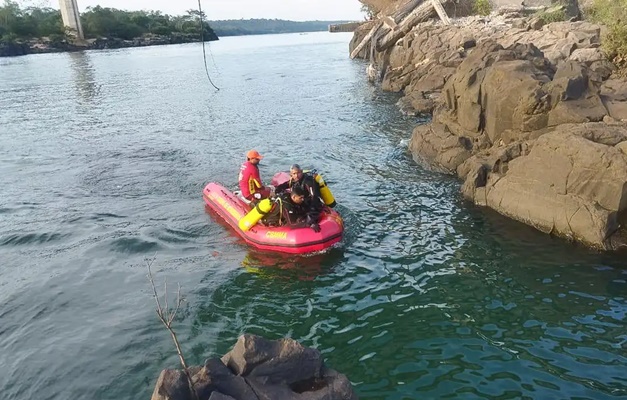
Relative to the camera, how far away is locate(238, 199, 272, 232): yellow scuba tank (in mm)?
12094

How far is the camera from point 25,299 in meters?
10.8

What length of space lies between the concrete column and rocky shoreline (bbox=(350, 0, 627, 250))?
87770mm

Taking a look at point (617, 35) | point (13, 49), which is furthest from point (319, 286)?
point (13, 49)

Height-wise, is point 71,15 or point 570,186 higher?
point 71,15

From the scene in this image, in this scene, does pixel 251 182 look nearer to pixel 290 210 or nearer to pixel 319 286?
pixel 290 210

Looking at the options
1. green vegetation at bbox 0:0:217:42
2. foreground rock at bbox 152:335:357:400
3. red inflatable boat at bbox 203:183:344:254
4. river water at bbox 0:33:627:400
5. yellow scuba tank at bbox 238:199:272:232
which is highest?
green vegetation at bbox 0:0:217:42

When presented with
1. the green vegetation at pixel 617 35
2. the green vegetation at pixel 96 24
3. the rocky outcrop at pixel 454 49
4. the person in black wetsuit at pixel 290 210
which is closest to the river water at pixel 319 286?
the person in black wetsuit at pixel 290 210

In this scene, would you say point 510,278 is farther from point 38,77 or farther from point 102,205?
point 38,77

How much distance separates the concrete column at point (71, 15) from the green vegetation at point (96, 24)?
1683 mm

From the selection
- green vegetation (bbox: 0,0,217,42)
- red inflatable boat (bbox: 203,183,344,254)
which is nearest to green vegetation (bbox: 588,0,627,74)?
red inflatable boat (bbox: 203,183,344,254)

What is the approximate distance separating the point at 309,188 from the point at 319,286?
2.67 m

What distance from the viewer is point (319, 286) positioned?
10.7 metres

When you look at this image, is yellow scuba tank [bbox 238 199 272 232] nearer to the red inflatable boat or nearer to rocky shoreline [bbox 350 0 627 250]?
the red inflatable boat

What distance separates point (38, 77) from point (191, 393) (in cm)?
5067
